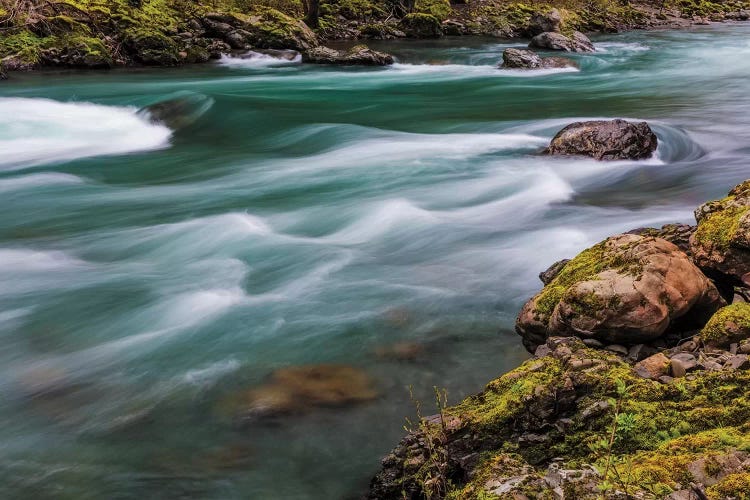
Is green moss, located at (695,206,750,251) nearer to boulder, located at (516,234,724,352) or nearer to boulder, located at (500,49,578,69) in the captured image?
boulder, located at (516,234,724,352)

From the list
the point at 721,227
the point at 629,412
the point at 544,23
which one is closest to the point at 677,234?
the point at 721,227

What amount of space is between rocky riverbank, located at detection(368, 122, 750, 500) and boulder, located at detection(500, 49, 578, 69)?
1615 centimetres

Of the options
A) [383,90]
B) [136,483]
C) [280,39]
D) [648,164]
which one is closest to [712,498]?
[136,483]

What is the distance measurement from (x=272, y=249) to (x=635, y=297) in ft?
15.2

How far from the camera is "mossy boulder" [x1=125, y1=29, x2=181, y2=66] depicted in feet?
70.9

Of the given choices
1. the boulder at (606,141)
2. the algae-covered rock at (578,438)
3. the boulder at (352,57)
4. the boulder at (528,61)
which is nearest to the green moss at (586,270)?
the algae-covered rock at (578,438)

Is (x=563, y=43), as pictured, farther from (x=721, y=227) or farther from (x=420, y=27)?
(x=721, y=227)

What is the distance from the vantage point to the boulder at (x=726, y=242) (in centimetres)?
461

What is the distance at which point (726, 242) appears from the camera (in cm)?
470

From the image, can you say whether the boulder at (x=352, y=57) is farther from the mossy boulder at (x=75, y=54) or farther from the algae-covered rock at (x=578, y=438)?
the algae-covered rock at (x=578, y=438)

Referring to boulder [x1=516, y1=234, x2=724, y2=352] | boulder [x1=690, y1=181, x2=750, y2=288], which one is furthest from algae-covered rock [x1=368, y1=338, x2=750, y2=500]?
boulder [x1=690, y1=181, x2=750, y2=288]

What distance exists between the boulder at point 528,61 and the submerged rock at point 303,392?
17255 mm

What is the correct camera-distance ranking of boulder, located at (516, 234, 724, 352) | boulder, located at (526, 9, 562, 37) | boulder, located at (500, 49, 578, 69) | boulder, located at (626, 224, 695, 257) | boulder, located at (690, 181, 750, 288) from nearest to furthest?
boulder, located at (516, 234, 724, 352)
boulder, located at (690, 181, 750, 288)
boulder, located at (626, 224, 695, 257)
boulder, located at (500, 49, 578, 69)
boulder, located at (526, 9, 562, 37)

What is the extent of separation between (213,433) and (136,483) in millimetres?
613
